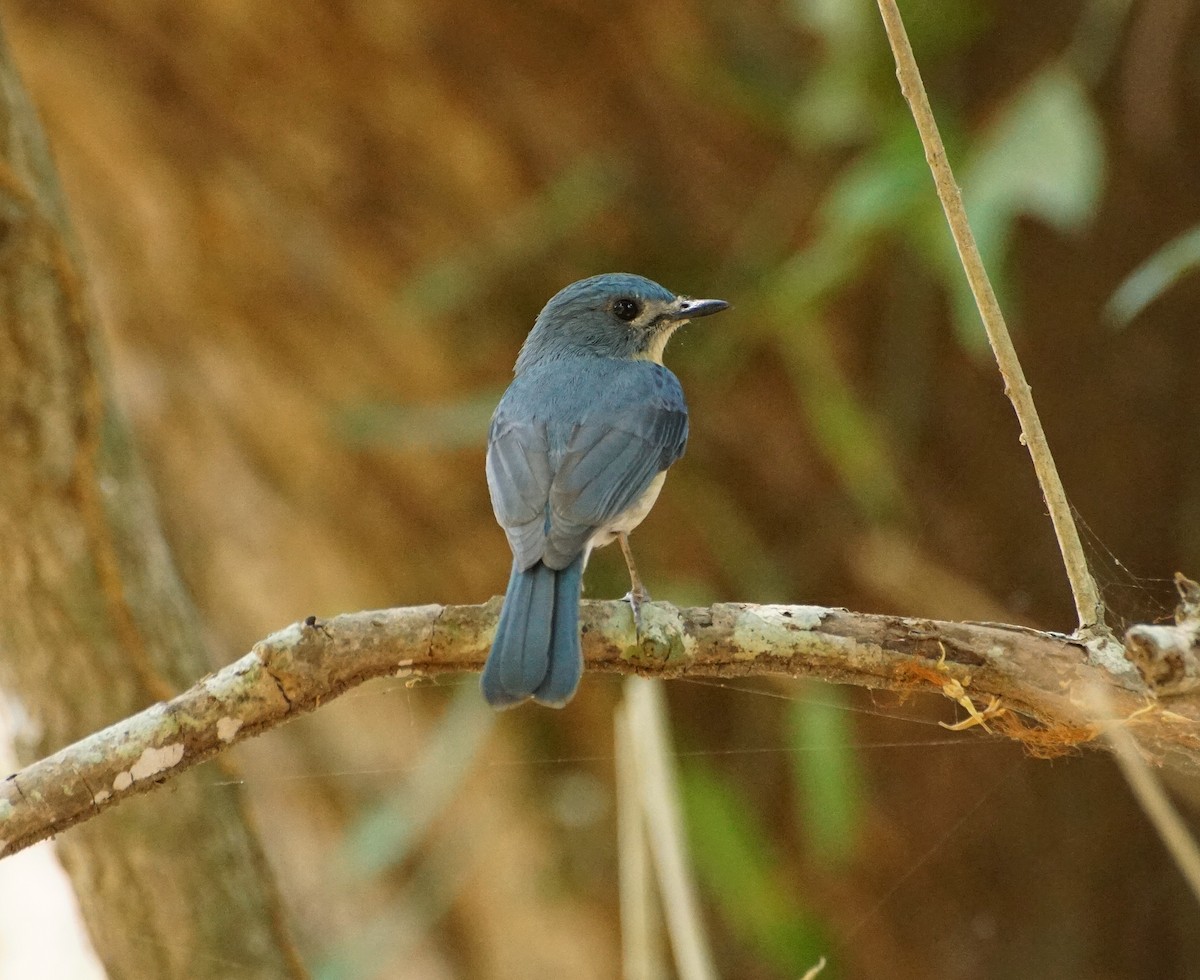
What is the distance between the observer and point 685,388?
4.93m

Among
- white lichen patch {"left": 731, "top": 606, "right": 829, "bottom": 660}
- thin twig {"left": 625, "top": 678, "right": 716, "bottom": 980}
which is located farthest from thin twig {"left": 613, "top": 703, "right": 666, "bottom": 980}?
white lichen patch {"left": 731, "top": 606, "right": 829, "bottom": 660}

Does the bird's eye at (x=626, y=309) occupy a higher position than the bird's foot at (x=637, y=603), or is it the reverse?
the bird's eye at (x=626, y=309)

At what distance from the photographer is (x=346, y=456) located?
5.16 metres

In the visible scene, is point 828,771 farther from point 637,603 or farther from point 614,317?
point 637,603

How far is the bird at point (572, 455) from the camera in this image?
240cm

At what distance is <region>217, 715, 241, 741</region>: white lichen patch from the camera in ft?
7.49

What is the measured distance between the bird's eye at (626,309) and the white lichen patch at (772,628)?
162 centimetres

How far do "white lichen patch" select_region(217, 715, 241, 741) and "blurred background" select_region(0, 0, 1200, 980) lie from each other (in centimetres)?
227

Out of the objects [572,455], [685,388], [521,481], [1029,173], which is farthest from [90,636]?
[1029,173]

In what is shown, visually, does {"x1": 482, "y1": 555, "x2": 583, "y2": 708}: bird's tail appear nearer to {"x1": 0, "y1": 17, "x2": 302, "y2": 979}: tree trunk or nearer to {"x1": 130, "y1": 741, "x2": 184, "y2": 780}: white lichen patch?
{"x1": 130, "y1": 741, "x2": 184, "y2": 780}: white lichen patch

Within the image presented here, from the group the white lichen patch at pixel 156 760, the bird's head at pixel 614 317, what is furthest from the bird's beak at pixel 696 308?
the white lichen patch at pixel 156 760

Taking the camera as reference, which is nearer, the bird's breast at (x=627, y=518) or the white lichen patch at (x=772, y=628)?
the white lichen patch at (x=772, y=628)

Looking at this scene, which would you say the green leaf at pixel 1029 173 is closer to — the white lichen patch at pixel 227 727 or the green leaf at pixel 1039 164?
the green leaf at pixel 1039 164

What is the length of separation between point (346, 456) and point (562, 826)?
5.24 feet
